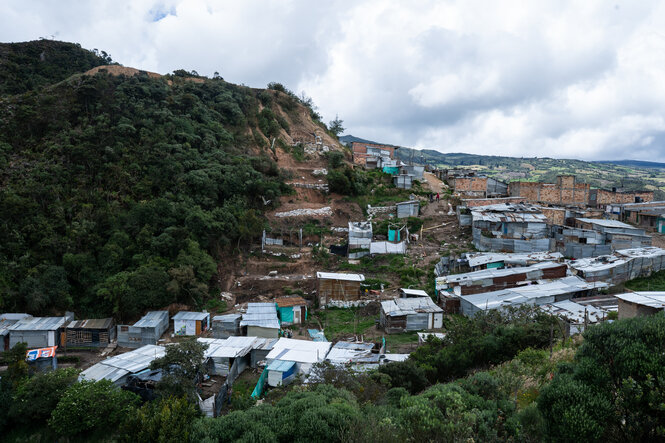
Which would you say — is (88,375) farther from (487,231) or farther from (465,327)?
(487,231)

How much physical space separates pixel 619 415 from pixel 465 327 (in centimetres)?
832

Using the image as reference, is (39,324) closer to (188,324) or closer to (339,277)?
(188,324)

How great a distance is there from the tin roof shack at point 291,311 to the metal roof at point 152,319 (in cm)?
633

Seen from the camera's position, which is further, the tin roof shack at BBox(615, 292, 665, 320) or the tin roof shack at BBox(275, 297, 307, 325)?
the tin roof shack at BBox(275, 297, 307, 325)

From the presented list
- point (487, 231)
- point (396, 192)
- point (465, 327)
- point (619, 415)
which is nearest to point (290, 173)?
point (396, 192)

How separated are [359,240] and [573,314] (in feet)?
48.1

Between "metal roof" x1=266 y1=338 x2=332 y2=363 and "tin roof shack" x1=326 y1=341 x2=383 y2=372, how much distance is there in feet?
1.49

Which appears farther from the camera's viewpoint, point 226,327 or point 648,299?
point 226,327

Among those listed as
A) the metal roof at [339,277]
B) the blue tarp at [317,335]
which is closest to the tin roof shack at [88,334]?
the blue tarp at [317,335]

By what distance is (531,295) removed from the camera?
18812 mm

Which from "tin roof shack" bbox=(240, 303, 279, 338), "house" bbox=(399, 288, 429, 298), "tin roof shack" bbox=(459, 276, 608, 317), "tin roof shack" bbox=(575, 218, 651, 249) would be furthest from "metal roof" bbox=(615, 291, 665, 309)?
"tin roof shack" bbox=(240, 303, 279, 338)

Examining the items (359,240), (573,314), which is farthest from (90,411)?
(573,314)

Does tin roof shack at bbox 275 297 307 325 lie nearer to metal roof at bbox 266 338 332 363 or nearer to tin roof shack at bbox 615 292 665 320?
metal roof at bbox 266 338 332 363

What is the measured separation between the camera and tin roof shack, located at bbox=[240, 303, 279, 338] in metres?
18.7
